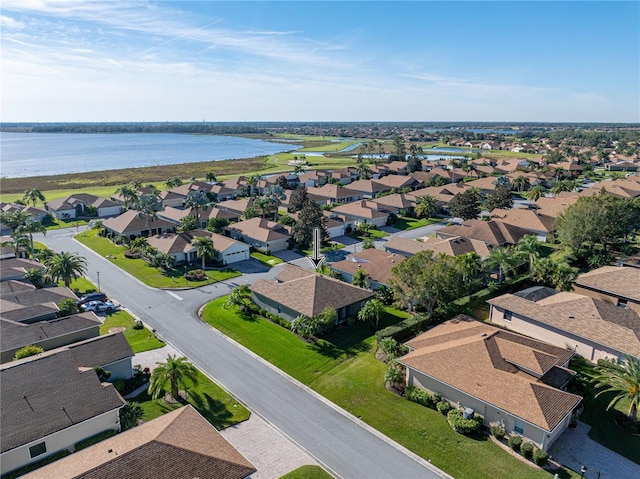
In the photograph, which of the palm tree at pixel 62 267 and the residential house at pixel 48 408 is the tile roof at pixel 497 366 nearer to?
the residential house at pixel 48 408

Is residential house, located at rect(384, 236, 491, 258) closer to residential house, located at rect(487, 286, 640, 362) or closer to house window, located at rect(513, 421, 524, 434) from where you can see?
residential house, located at rect(487, 286, 640, 362)

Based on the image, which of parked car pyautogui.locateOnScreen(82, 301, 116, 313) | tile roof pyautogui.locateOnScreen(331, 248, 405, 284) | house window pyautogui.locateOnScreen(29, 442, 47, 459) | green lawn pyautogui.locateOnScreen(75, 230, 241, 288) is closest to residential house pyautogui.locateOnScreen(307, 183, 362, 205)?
tile roof pyautogui.locateOnScreen(331, 248, 405, 284)

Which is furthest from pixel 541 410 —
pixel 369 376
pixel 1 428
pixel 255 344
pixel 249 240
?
pixel 249 240

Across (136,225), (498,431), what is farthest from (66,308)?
(498,431)

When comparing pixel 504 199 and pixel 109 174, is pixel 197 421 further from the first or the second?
pixel 109 174

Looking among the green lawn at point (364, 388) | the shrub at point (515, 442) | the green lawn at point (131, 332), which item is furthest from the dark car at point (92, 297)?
the shrub at point (515, 442)

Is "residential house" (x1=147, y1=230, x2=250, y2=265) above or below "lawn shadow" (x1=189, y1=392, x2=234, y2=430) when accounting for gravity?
above
